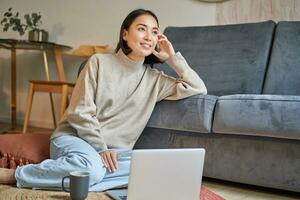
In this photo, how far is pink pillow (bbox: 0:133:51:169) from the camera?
147 cm

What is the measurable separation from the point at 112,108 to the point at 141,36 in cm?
32

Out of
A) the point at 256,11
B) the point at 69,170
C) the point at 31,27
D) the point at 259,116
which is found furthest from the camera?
the point at 31,27

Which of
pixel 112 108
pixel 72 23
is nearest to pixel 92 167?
pixel 112 108

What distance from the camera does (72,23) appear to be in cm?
331

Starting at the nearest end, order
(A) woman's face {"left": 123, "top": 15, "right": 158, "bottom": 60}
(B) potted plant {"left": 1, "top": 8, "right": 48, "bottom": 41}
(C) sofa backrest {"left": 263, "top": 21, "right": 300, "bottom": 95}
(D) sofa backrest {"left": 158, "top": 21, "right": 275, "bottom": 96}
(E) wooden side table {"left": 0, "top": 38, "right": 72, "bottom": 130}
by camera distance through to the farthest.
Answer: (A) woman's face {"left": 123, "top": 15, "right": 158, "bottom": 60} → (C) sofa backrest {"left": 263, "top": 21, "right": 300, "bottom": 95} → (D) sofa backrest {"left": 158, "top": 21, "right": 275, "bottom": 96} → (E) wooden side table {"left": 0, "top": 38, "right": 72, "bottom": 130} → (B) potted plant {"left": 1, "top": 8, "right": 48, "bottom": 41}

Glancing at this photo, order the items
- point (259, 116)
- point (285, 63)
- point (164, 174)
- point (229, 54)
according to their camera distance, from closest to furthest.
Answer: point (164, 174), point (259, 116), point (285, 63), point (229, 54)

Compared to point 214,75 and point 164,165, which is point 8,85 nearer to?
point 214,75

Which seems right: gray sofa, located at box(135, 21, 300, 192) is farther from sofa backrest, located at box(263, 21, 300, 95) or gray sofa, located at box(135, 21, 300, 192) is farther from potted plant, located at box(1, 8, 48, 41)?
potted plant, located at box(1, 8, 48, 41)

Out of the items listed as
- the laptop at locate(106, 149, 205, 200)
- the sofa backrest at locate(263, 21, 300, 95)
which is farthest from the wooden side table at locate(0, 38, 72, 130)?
the laptop at locate(106, 149, 205, 200)

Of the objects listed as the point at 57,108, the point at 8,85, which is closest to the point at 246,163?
the point at 57,108

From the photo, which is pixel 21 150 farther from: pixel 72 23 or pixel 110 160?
pixel 72 23

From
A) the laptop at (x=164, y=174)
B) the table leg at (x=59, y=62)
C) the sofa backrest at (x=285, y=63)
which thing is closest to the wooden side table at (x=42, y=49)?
the table leg at (x=59, y=62)

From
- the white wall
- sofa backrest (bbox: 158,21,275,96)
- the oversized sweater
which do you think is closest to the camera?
the oversized sweater

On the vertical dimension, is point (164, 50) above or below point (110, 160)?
above
